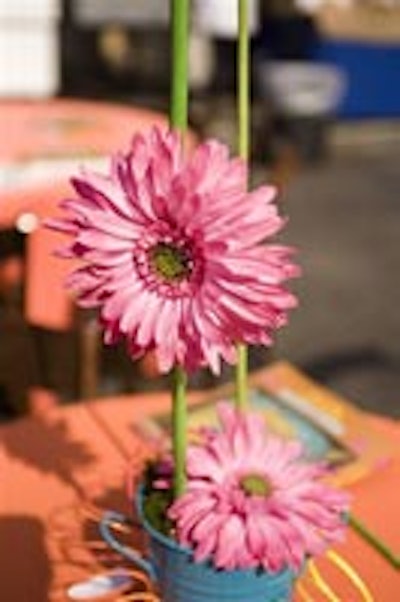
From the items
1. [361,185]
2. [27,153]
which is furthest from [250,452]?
[361,185]

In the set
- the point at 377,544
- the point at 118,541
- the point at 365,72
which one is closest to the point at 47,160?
the point at 118,541

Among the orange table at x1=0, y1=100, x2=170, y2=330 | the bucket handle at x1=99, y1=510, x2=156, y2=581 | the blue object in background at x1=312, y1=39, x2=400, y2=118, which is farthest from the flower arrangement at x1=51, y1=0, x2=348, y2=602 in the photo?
the blue object in background at x1=312, y1=39, x2=400, y2=118

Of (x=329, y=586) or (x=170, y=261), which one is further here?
(x=329, y=586)

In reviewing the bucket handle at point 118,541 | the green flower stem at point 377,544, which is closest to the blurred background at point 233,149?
the bucket handle at point 118,541

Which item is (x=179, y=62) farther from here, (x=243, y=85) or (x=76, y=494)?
(x=76, y=494)

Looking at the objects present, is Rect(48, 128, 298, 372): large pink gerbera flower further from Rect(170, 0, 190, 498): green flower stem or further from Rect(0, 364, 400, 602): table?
Rect(0, 364, 400, 602): table
